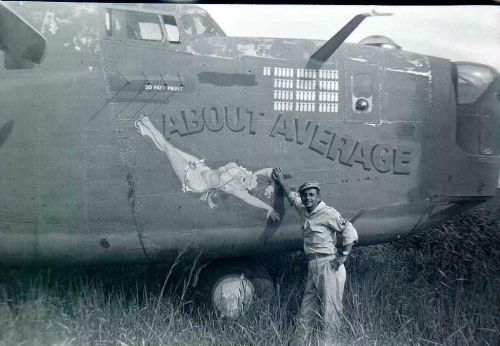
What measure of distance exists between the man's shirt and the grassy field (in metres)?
0.53

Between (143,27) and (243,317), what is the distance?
8.32 ft

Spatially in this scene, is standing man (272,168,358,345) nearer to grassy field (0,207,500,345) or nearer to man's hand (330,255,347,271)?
man's hand (330,255,347,271)

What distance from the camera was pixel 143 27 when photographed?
4738 mm

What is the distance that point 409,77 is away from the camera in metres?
5.07

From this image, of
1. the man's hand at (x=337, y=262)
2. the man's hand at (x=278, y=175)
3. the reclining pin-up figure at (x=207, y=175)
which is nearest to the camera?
the man's hand at (x=337, y=262)

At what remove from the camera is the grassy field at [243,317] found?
14.4ft

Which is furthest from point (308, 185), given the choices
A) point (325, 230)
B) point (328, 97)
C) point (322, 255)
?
point (328, 97)

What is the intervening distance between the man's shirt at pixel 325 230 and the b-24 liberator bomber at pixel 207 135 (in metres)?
0.28

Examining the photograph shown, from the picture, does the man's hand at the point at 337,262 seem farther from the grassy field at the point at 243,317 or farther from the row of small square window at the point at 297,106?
the row of small square window at the point at 297,106

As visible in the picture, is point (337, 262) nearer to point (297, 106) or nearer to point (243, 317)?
point (243, 317)

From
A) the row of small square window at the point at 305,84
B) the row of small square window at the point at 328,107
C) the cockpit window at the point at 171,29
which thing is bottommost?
the row of small square window at the point at 328,107

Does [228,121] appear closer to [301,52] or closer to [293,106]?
[293,106]

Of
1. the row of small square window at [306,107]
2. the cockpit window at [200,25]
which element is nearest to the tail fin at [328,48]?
the row of small square window at [306,107]

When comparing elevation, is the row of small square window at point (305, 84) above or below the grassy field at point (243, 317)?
above
